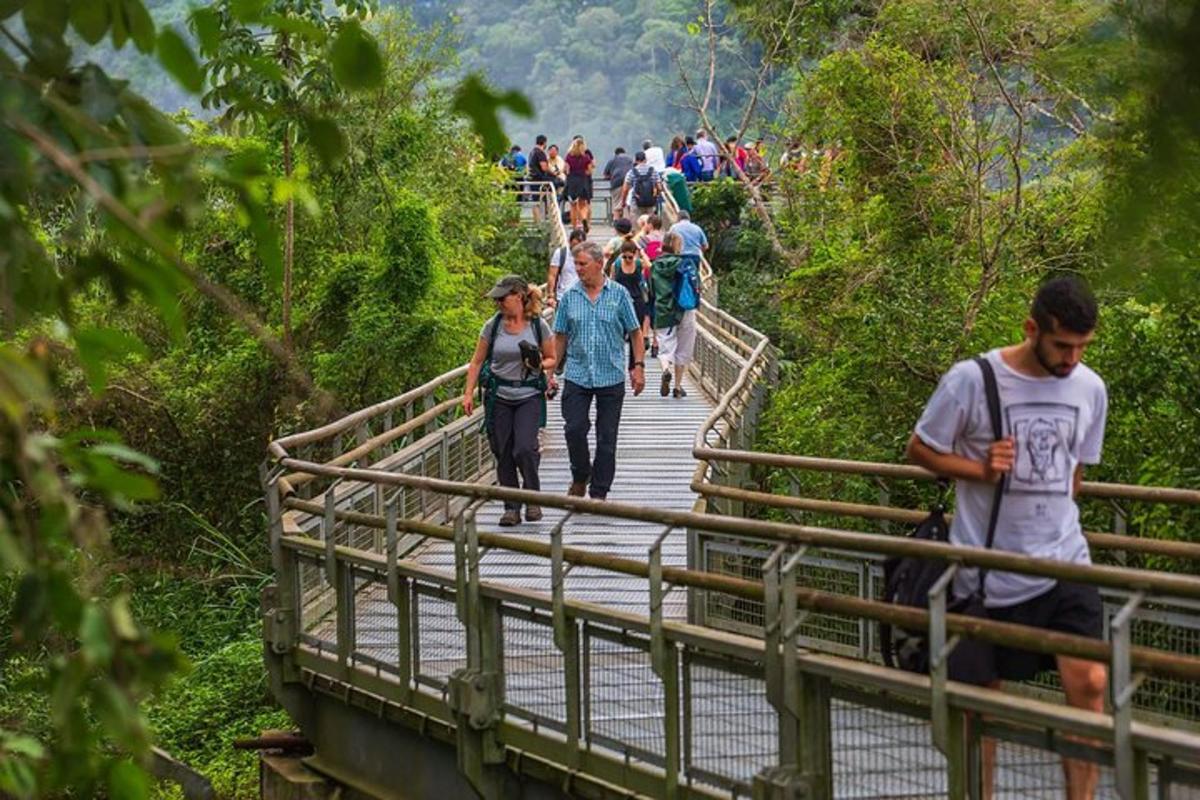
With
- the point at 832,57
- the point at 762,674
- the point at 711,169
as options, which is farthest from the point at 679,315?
the point at 711,169

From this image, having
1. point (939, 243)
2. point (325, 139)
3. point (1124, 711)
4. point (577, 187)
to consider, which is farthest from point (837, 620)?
point (577, 187)

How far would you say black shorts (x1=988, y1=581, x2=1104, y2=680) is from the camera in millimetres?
7207

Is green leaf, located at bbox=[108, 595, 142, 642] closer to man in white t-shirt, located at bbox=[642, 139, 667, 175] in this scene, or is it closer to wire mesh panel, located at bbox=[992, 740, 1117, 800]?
wire mesh panel, located at bbox=[992, 740, 1117, 800]

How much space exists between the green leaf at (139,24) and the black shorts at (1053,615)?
4.14 m

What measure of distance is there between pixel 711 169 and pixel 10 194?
42572 millimetres

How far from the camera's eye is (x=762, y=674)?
8523mm

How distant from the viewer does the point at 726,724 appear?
879 cm

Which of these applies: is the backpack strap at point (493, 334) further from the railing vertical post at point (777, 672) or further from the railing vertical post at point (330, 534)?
the railing vertical post at point (777, 672)

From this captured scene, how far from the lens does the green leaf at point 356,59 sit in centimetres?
350

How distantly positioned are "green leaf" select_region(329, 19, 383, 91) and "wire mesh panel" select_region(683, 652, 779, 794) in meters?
5.24

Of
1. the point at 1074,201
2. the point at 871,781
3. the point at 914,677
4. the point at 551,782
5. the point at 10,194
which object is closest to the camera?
the point at 10,194

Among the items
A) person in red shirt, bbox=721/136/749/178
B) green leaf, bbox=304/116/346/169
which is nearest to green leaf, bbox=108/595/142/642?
green leaf, bbox=304/116/346/169

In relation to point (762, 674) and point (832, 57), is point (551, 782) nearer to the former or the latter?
point (762, 674)

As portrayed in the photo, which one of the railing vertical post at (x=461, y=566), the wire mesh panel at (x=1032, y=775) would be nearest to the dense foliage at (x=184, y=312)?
the railing vertical post at (x=461, y=566)
